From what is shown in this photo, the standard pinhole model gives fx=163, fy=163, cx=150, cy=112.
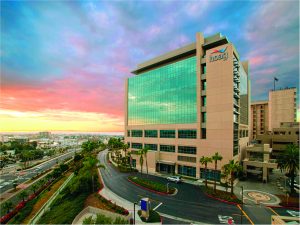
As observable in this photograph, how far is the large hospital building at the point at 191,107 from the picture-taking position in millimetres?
47562

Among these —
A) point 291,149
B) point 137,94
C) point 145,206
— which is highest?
point 137,94

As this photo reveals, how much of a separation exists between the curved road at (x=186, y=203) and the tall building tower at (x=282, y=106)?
9455 cm

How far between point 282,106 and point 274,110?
4840mm

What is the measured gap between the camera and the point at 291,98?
332 feet

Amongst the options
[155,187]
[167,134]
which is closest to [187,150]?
[167,134]

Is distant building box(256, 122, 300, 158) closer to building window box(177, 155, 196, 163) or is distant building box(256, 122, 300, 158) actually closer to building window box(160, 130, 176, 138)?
building window box(177, 155, 196, 163)

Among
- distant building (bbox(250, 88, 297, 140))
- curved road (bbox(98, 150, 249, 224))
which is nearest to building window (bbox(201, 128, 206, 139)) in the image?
curved road (bbox(98, 150, 249, 224))

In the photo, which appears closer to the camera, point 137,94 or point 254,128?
point 137,94

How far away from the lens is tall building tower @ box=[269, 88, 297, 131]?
100m

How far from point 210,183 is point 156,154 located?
21.1 m

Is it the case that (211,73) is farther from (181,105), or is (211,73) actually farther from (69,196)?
(69,196)

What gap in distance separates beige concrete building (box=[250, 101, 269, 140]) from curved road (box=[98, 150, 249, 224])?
3753 inches

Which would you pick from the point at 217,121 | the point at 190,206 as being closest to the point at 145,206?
the point at 190,206

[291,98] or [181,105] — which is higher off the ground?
[291,98]
